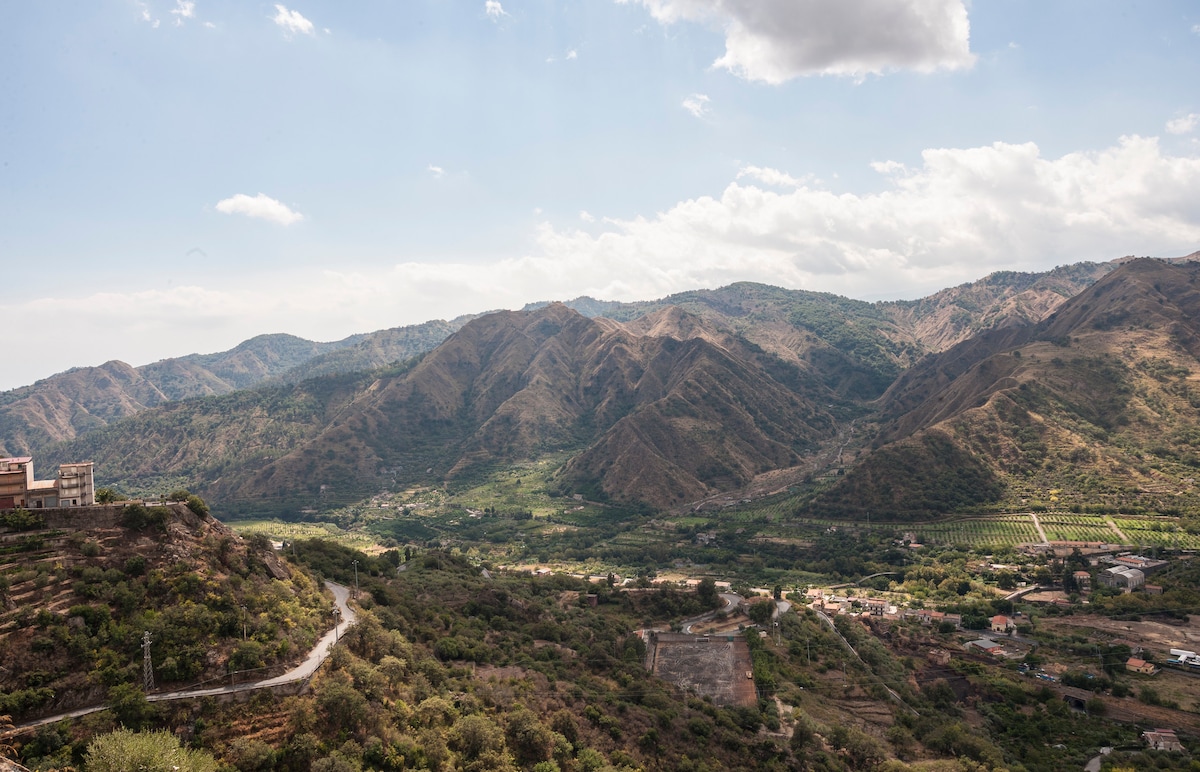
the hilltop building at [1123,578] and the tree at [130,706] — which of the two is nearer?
the tree at [130,706]

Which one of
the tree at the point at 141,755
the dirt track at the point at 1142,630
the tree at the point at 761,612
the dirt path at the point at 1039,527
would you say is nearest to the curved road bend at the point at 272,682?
the tree at the point at 141,755

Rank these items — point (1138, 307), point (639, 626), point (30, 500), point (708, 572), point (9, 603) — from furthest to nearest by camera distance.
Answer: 1. point (1138, 307)
2. point (708, 572)
3. point (639, 626)
4. point (30, 500)
5. point (9, 603)

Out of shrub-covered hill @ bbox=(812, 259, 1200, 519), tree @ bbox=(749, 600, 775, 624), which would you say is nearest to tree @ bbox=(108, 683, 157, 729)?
tree @ bbox=(749, 600, 775, 624)

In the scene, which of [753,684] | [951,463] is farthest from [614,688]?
[951,463]

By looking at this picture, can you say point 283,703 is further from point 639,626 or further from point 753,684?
point 639,626

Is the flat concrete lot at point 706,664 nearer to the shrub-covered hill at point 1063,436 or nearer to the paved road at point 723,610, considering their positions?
the paved road at point 723,610

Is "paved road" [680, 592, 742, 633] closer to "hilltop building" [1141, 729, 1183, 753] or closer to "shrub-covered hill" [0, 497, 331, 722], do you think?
"hilltop building" [1141, 729, 1183, 753]
